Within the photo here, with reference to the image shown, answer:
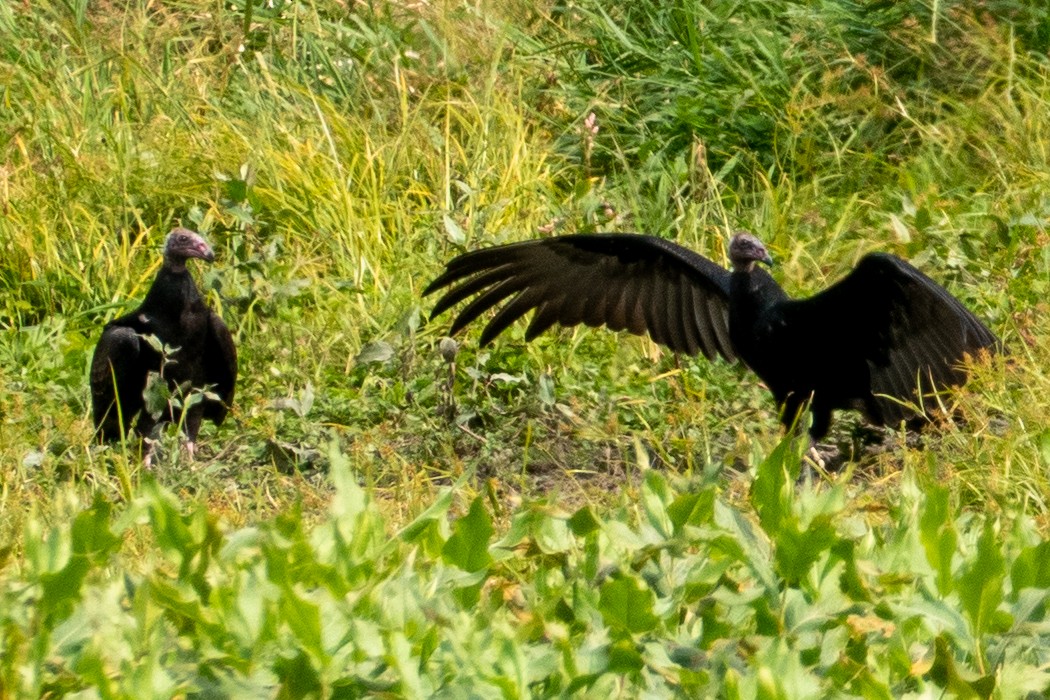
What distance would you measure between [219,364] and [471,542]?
3.34 m

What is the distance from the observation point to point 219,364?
6.16 meters

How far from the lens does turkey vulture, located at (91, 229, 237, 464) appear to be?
6.05m

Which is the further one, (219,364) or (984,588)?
(219,364)

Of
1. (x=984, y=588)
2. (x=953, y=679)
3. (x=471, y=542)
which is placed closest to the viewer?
(x=953, y=679)

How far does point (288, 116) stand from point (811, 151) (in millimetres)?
2234

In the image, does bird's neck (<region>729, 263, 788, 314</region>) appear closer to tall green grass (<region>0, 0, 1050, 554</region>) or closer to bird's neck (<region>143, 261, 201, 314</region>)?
tall green grass (<region>0, 0, 1050, 554</region>)

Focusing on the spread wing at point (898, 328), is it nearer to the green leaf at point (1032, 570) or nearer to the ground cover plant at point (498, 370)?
the ground cover plant at point (498, 370)

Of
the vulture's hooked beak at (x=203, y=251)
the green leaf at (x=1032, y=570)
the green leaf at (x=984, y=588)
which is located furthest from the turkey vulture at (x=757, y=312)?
the green leaf at (x=984, y=588)

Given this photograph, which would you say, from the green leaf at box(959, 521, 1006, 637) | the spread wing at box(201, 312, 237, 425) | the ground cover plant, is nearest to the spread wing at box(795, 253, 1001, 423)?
the ground cover plant

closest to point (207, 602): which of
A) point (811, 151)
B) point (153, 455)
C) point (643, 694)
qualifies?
point (643, 694)

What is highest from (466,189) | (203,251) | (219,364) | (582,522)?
(582,522)

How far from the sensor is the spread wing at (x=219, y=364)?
614cm

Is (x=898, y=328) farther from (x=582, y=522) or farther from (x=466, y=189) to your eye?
(x=582, y=522)

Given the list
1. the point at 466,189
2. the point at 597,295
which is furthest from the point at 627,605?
the point at 466,189
